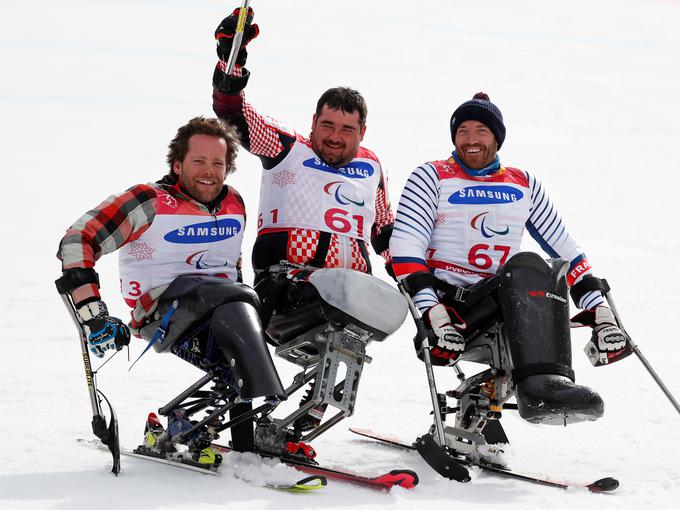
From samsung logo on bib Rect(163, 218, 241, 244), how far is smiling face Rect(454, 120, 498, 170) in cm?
137

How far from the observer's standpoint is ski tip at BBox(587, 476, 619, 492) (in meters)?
5.10

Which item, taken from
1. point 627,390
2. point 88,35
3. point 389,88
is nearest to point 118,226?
point 627,390

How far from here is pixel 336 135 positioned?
5.94 m

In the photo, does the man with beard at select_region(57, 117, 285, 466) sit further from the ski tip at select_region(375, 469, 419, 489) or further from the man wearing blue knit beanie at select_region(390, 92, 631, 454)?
the man wearing blue knit beanie at select_region(390, 92, 631, 454)

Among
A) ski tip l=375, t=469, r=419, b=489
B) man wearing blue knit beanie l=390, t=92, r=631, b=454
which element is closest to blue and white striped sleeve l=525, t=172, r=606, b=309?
man wearing blue knit beanie l=390, t=92, r=631, b=454

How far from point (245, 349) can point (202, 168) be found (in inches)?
39.8

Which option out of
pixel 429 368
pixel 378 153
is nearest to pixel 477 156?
pixel 429 368

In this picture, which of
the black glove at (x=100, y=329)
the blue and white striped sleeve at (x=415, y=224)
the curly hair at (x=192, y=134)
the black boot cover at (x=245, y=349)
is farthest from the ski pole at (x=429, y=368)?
the black glove at (x=100, y=329)

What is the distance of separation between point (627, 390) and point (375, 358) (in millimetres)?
2261

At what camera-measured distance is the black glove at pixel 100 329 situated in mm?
4578

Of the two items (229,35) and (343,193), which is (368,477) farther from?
(229,35)

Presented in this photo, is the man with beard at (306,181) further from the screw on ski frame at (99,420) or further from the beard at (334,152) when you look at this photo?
the screw on ski frame at (99,420)

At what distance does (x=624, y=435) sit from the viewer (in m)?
6.76

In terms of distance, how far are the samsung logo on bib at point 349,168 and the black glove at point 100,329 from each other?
174cm
